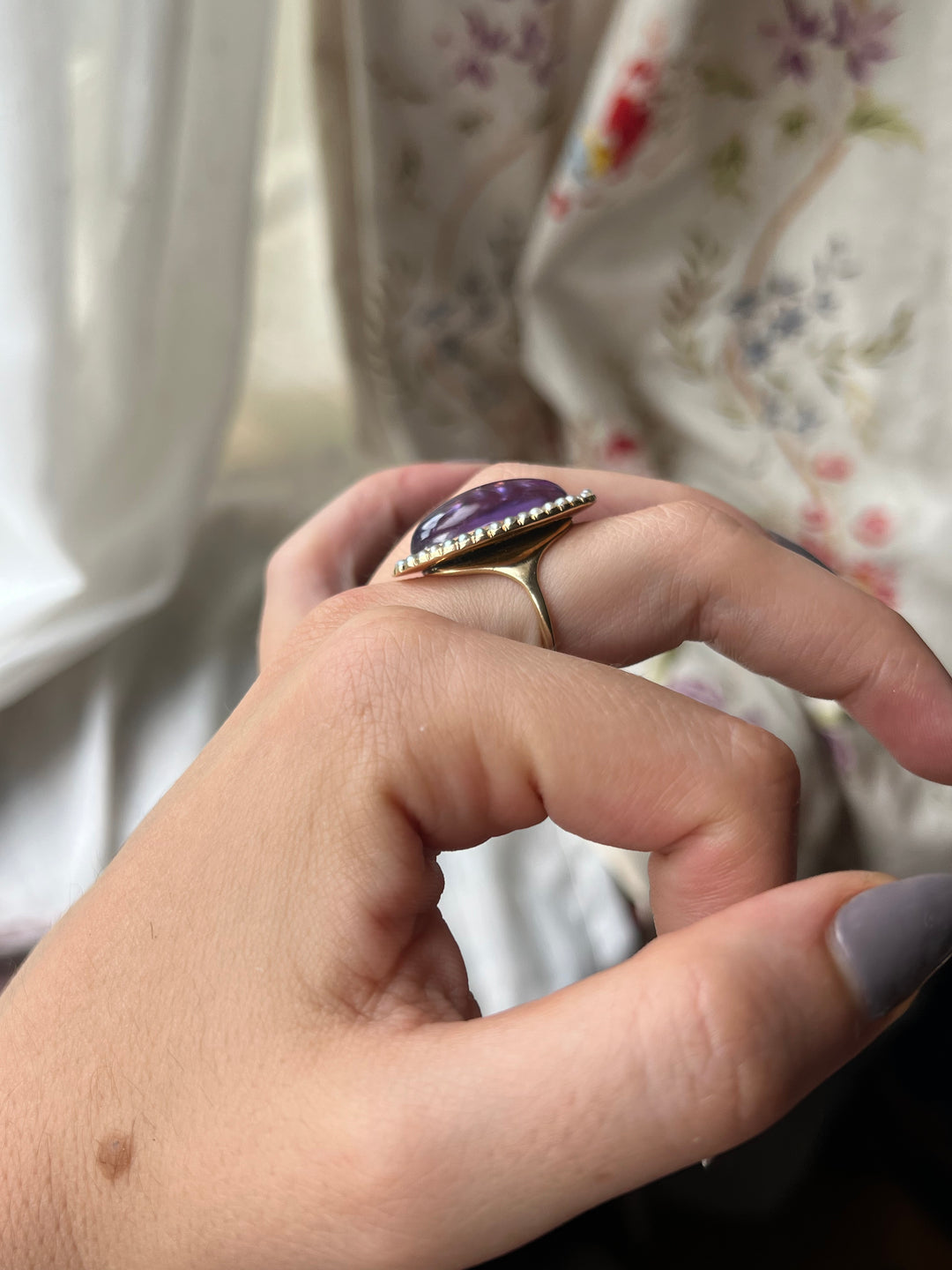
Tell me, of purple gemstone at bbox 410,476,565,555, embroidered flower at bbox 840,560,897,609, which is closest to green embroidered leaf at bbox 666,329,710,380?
embroidered flower at bbox 840,560,897,609

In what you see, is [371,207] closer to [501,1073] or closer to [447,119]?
[447,119]

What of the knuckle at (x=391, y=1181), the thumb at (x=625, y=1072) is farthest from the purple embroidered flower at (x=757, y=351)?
the knuckle at (x=391, y=1181)

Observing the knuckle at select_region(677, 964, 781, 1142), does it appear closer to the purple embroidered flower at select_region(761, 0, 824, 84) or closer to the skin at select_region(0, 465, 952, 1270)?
the skin at select_region(0, 465, 952, 1270)

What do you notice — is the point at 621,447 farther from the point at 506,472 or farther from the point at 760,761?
the point at 760,761

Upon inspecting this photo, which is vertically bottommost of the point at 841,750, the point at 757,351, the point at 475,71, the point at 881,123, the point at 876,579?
the point at 841,750

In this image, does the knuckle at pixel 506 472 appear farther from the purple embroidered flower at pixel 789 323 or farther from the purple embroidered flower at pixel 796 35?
the purple embroidered flower at pixel 796 35

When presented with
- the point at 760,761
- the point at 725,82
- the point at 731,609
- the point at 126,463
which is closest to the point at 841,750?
the point at 731,609

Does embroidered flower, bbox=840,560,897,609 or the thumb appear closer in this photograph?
the thumb
